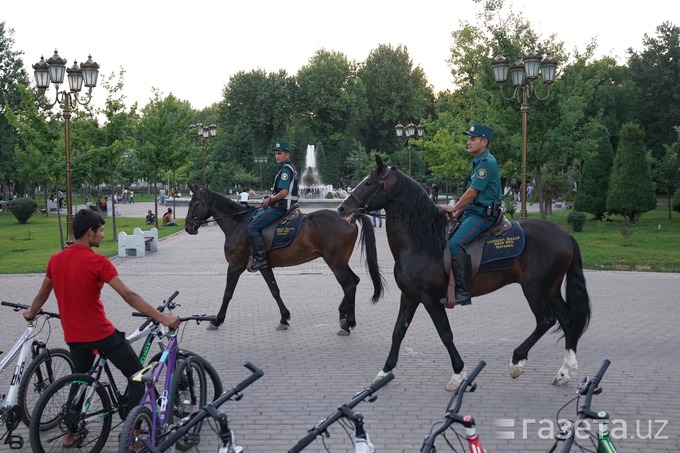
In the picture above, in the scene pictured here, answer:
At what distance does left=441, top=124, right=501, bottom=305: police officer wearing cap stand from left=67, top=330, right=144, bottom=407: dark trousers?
11.5 ft

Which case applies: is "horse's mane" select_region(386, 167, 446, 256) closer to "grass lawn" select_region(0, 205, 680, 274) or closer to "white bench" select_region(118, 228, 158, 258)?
"grass lawn" select_region(0, 205, 680, 274)

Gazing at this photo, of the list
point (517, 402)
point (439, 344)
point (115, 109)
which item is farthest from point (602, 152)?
point (517, 402)

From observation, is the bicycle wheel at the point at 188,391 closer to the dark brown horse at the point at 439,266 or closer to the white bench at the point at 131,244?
the dark brown horse at the point at 439,266

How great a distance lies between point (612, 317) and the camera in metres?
11.0

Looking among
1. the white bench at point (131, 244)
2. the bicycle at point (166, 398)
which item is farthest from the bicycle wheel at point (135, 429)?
the white bench at point (131, 244)

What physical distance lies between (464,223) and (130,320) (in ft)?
20.6

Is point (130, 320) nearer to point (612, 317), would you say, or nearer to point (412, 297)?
point (412, 297)

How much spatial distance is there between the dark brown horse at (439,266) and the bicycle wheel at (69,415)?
313 cm

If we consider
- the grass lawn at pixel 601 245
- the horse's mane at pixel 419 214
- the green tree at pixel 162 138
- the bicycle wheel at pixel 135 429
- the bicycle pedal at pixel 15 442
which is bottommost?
the bicycle pedal at pixel 15 442

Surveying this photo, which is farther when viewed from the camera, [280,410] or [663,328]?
[663,328]

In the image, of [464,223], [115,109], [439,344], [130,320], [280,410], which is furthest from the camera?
[115,109]

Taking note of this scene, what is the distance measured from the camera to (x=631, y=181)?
2878 cm

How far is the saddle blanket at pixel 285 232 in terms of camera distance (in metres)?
10.5

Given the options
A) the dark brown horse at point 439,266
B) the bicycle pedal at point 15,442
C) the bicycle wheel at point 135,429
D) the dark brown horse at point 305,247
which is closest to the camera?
the bicycle wheel at point 135,429
